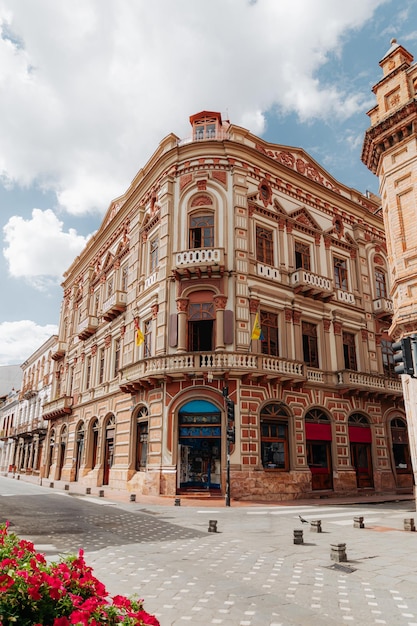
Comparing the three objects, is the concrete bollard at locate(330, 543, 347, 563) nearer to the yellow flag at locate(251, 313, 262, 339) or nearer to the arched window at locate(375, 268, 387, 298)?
the yellow flag at locate(251, 313, 262, 339)

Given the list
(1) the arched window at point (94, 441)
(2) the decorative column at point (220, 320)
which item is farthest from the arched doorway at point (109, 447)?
(2) the decorative column at point (220, 320)

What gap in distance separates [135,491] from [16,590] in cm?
2057

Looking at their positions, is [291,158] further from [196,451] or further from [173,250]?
[196,451]

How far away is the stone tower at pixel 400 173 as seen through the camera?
14758 mm

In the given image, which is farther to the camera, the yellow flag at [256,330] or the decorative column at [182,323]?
the decorative column at [182,323]

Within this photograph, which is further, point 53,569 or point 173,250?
point 173,250

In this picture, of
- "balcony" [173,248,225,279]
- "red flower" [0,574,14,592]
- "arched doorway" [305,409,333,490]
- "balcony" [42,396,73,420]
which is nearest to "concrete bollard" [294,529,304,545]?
"red flower" [0,574,14,592]

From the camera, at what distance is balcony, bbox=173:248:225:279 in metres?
22.6

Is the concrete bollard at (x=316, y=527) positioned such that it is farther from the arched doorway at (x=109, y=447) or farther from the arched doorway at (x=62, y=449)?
the arched doorway at (x=62, y=449)

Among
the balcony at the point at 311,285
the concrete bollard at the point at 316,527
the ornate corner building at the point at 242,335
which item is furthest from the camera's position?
the balcony at the point at 311,285

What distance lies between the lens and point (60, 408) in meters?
35.8

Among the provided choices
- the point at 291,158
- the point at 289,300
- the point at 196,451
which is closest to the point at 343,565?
the point at 196,451

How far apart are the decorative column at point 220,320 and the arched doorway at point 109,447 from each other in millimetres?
9384

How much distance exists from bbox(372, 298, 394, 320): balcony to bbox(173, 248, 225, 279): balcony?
12.2 m
